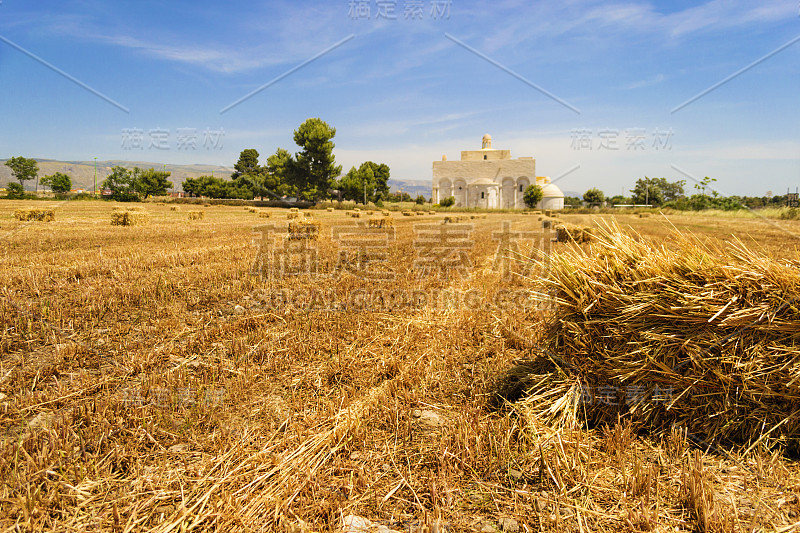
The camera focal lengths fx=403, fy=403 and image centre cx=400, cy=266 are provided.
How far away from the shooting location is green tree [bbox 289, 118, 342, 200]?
6719 centimetres

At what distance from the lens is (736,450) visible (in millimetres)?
2615

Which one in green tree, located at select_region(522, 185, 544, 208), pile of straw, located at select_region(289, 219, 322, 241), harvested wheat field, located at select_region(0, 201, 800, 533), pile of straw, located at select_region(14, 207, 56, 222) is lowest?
harvested wheat field, located at select_region(0, 201, 800, 533)

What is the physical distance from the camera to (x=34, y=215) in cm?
1780

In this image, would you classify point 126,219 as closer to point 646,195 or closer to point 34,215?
point 34,215

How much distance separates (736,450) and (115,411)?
427 centimetres

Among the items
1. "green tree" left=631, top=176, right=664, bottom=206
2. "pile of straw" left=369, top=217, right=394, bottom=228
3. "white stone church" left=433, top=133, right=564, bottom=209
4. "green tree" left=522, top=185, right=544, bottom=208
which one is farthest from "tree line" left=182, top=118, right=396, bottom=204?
"green tree" left=631, top=176, right=664, bottom=206

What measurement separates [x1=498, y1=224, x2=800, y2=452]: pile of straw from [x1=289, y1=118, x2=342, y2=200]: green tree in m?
68.0

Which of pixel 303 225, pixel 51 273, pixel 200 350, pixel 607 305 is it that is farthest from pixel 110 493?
pixel 303 225

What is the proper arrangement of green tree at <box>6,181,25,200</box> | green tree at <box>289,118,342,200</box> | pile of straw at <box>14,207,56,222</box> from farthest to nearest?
1. green tree at <box>289,118,342,200</box>
2. green tree at <box>6,181,25,200</box>
3. pile of straw at <box>14,207,56,222</box>

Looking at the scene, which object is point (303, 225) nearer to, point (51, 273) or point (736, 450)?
point (51, 273)

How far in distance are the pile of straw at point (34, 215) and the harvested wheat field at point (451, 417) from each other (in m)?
17.2

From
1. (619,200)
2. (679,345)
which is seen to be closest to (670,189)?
(619,200)

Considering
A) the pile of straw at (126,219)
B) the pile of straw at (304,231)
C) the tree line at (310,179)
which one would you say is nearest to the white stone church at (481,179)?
the tree line at (310,179)

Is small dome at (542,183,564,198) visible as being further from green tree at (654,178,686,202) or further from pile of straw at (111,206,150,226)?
pile of straw at (111,206,150,226)
